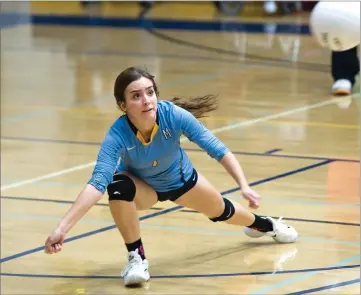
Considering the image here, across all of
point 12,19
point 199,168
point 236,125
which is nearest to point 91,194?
point 199,168

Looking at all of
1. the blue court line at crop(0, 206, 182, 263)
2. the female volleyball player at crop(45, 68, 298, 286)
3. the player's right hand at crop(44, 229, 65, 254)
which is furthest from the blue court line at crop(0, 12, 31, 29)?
the player's right hand at crop(44, 229, 65, 254)

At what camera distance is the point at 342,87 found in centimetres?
1128

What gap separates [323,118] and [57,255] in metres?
4.63

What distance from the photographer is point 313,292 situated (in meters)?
5.22

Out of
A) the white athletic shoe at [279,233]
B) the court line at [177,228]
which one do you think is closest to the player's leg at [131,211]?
Result: the white athletic shoe at [279,233]

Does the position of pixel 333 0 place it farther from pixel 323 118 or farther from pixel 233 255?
pixel 233 255

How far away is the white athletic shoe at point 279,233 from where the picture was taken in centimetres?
616

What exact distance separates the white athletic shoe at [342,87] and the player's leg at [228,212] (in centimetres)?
528

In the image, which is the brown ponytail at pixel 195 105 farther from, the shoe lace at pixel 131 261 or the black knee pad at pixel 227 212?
the shoe lace at pixel 131 261

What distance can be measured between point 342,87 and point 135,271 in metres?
6.29

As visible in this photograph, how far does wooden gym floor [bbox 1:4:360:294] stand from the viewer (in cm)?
570

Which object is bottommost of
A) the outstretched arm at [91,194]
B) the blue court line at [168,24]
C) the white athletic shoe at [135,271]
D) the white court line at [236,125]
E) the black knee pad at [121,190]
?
the blue court line at [168,24]

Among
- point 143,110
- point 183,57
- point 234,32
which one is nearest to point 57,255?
point 143,110

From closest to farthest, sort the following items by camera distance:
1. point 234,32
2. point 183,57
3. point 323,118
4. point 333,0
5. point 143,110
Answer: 1. point 143,110
2. point 333,0
3. point 323,118
4. point 183,57
5. point 234,32
